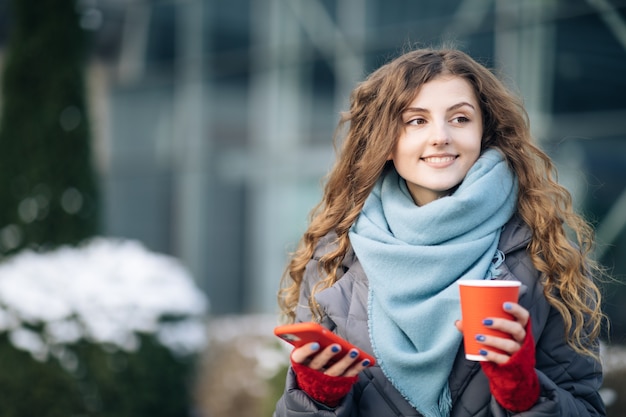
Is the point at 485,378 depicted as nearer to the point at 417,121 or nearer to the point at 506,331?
the point at 506,331

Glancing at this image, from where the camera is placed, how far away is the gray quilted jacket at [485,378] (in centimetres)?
199

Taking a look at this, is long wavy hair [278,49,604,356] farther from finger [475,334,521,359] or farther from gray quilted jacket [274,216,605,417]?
finger [475,334,521,359]

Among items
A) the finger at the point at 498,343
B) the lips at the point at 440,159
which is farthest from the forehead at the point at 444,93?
the finger at the point at 498,343

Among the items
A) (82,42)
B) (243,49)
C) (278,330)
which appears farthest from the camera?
(243,49)

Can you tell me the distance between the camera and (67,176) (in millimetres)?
6156

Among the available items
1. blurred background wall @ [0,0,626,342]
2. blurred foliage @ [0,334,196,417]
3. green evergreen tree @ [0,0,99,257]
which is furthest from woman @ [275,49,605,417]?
blurred background wall @ [0,0,626,342]

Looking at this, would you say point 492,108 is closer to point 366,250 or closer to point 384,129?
point 384,129

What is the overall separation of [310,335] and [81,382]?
373 cm

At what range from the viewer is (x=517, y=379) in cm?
176

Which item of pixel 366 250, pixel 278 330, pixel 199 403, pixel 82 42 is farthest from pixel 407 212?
pixel 82 42

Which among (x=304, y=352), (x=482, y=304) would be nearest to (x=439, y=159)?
(x=482, y=304)

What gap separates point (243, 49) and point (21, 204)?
17.7 ft

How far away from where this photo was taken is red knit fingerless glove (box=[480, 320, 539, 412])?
172 centimetres

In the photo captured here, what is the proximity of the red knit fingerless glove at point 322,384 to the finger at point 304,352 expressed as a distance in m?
0.04
